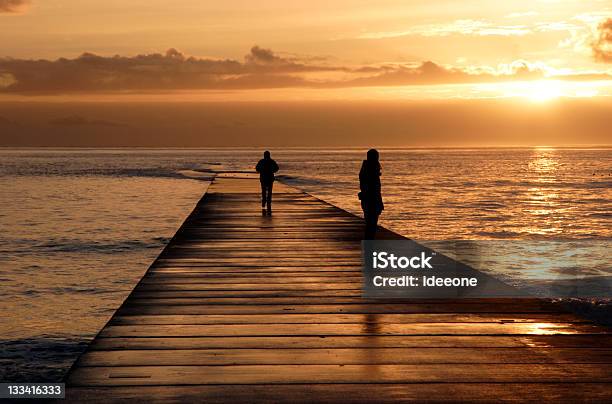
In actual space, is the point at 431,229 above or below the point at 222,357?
below

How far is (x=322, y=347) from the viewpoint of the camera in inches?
236

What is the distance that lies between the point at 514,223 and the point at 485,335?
2382 cm

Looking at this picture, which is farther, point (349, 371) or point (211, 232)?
point (211, 232)

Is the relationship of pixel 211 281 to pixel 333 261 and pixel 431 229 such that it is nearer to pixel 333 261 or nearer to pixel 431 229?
pixel 333 261

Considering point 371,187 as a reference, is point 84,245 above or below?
below

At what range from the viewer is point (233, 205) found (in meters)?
22.0

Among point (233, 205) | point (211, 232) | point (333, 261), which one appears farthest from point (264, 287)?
point (233, 205)

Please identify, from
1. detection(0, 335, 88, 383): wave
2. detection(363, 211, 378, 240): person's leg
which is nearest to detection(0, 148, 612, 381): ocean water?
detection(0, 335, 88, 383): wave

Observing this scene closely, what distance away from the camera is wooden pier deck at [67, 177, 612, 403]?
4.89 meters

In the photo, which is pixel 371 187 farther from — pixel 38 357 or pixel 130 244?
pixel 130 244

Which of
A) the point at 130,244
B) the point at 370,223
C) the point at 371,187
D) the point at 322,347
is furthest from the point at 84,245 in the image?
the point at 322,347

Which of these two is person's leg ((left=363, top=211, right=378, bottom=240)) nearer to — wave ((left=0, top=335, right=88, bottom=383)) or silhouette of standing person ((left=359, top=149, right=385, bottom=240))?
silhouette of standing person ((left=359, top=149, right=385, bottom=240))

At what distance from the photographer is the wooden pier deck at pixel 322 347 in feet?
16.0

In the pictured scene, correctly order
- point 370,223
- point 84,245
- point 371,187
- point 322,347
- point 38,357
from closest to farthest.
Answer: point 322,347 → point 38,357 → point 371,187 → point 370,223 → point 84,245
